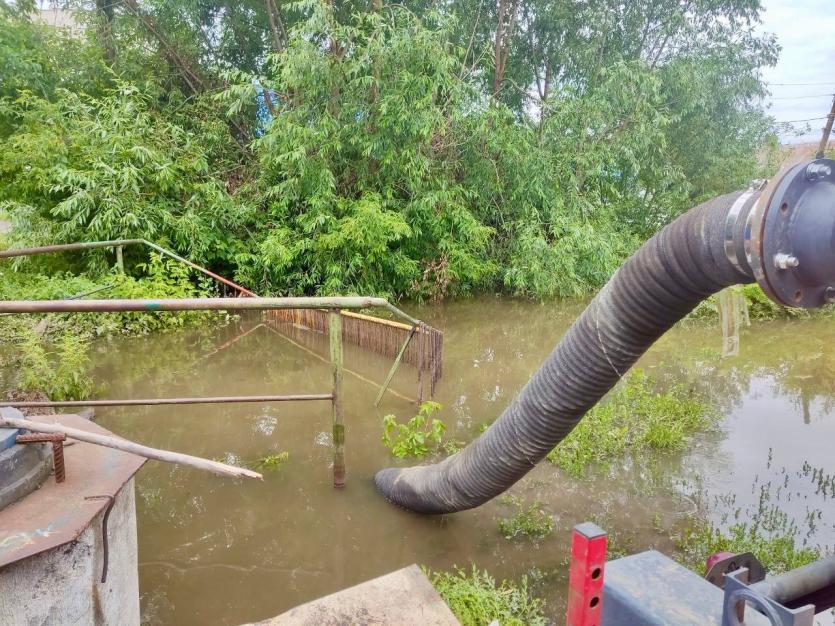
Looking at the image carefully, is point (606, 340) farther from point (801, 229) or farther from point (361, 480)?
point (361, 480)

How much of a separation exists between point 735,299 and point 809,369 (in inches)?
225

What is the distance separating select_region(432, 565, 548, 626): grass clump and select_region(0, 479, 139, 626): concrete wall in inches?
51.9

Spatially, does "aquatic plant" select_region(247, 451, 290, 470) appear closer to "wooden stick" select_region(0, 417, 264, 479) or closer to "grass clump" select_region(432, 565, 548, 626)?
"grass clump" select_region(432, 565, 548, 626)

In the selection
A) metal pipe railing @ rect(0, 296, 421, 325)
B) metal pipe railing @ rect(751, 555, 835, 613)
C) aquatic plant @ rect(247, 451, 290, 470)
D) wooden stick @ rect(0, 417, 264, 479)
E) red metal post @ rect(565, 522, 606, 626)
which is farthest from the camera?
aquatic plant @ rect(247, 451, 290, 470)

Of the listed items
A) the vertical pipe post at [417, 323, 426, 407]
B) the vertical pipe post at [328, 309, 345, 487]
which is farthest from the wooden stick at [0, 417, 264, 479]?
the vertical pipe post at [417, 323, 426, 407]

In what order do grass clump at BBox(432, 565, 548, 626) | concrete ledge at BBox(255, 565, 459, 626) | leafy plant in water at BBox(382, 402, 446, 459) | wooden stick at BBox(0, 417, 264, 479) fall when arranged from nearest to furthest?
wooden stick at BBox(0, 417, 264, 479)
concrete ledge at BBox(255, 565, 459, 626)
grass clump at BBox(432, 565, 548, 626)
leafy plant in water at BBox(382, 402, 446, 459)

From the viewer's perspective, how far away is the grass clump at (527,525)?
10.2 ft

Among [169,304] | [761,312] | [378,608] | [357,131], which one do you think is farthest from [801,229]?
[761,312]

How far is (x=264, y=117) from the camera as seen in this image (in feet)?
34.0

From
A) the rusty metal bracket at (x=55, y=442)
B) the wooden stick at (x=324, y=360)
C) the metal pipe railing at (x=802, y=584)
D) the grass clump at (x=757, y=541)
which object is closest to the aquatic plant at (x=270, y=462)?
the wooden stick at (x=324, y=360)

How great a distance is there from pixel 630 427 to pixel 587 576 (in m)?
3.78

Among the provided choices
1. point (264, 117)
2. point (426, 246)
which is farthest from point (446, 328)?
point (264, 117)

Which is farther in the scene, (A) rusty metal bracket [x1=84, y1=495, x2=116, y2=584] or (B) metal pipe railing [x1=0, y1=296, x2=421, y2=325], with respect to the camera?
(B) metal pipe railing [x1=0, y1=296, x2=421, y2=325]

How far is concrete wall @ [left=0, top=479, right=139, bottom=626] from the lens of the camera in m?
1.46
